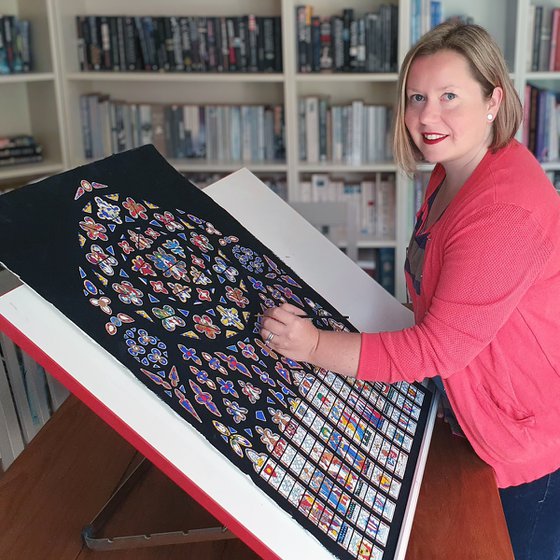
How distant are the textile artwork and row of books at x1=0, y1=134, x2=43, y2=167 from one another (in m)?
2.40

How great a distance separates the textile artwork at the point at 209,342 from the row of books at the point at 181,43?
7.27ft

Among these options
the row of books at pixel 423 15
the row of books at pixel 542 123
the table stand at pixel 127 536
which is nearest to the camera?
the table stand at pixel 127 536

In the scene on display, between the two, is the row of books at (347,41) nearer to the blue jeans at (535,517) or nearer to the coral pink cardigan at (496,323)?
the coral pink cardigan at (496,323)

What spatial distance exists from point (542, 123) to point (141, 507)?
273cm

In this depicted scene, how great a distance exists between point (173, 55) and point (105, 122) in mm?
434

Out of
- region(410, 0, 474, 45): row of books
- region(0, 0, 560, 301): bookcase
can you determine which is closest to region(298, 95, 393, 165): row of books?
region(0, 0, 560, 301): bookcase

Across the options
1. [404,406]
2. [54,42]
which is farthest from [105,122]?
[404,406]

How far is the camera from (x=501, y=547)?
110 centimetres

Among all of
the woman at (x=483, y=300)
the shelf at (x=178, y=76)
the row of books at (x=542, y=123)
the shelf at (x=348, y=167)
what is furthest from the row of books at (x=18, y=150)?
the woman at (x=483, y=300)

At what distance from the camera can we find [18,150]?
351cm

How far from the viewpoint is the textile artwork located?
0.94 m

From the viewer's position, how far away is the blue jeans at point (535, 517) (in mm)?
1279

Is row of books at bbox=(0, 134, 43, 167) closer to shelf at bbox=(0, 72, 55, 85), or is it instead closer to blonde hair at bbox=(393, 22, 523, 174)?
shelf at bbox=(0, 72, 55, 85)

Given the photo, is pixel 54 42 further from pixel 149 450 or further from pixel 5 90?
pixel 149 450
